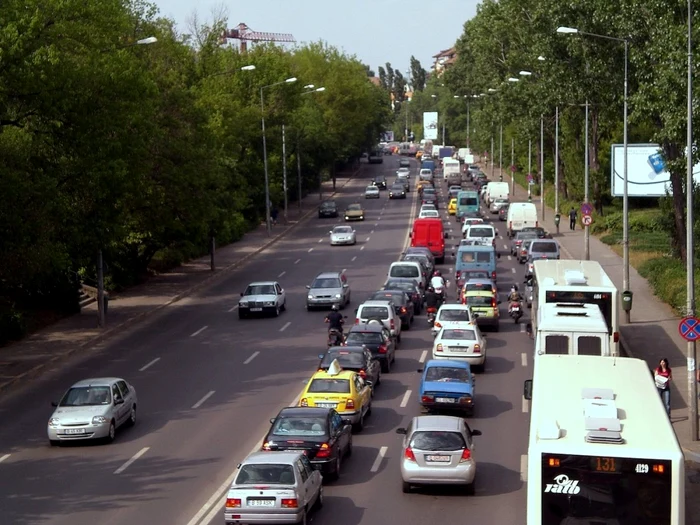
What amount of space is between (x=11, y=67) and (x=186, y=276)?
24.3 m

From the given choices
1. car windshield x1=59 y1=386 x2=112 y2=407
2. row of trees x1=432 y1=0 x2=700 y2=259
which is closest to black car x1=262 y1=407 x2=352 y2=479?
car windshield x1=59 y1=386 x2=112 y2=407

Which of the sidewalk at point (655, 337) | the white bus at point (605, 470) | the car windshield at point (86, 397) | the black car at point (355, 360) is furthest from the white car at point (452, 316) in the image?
the white bus at point (605, 470)

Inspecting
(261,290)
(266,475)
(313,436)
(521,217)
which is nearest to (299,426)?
(313,436)

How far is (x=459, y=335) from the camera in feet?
104

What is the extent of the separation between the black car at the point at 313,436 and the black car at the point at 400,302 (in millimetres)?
16872

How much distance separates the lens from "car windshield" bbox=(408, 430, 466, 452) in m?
19.9

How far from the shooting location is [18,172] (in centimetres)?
3181

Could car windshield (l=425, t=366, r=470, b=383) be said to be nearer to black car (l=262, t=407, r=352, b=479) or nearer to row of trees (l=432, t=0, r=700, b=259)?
black car (l=262, t=407, r=352, b=479)

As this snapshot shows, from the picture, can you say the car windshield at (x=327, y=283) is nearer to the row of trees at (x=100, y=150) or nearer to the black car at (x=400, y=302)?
the black car at (x=400, y=302)

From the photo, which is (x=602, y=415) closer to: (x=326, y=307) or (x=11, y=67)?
(x=11, y=67)

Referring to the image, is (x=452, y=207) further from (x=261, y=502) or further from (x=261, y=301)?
(x=261, y=502)

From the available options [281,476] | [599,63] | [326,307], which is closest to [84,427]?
[281,476]

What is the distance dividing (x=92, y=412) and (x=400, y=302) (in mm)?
16796

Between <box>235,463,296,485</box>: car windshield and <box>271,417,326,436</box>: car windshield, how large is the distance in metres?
3.10
